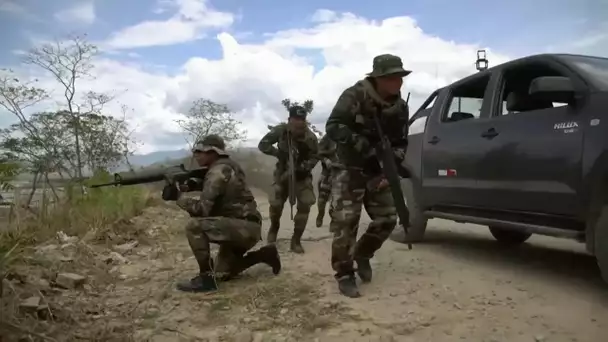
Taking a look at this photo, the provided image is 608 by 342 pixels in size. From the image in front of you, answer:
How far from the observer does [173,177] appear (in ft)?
14.2

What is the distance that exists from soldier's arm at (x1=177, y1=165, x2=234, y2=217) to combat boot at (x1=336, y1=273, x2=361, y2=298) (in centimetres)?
109

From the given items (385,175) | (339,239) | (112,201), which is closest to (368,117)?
(385,175)

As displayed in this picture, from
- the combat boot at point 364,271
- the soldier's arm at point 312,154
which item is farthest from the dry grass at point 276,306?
the soldier's arm at point 312,154

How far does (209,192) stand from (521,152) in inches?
90.5

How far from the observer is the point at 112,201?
7086 millimetres

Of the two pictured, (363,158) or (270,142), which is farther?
(270,142)

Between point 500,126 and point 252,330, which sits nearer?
point 252,330

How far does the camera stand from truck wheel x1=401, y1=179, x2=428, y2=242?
5.36m

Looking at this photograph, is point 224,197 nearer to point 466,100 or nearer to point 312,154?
point 312,154

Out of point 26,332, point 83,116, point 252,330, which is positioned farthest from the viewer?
point 83,116

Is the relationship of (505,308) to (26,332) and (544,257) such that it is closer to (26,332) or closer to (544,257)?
(544,257)

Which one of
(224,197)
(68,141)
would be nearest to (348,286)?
(224,197)

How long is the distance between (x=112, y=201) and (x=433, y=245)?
4.13 metres

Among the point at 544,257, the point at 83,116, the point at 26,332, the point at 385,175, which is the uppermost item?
the point at 83,116
